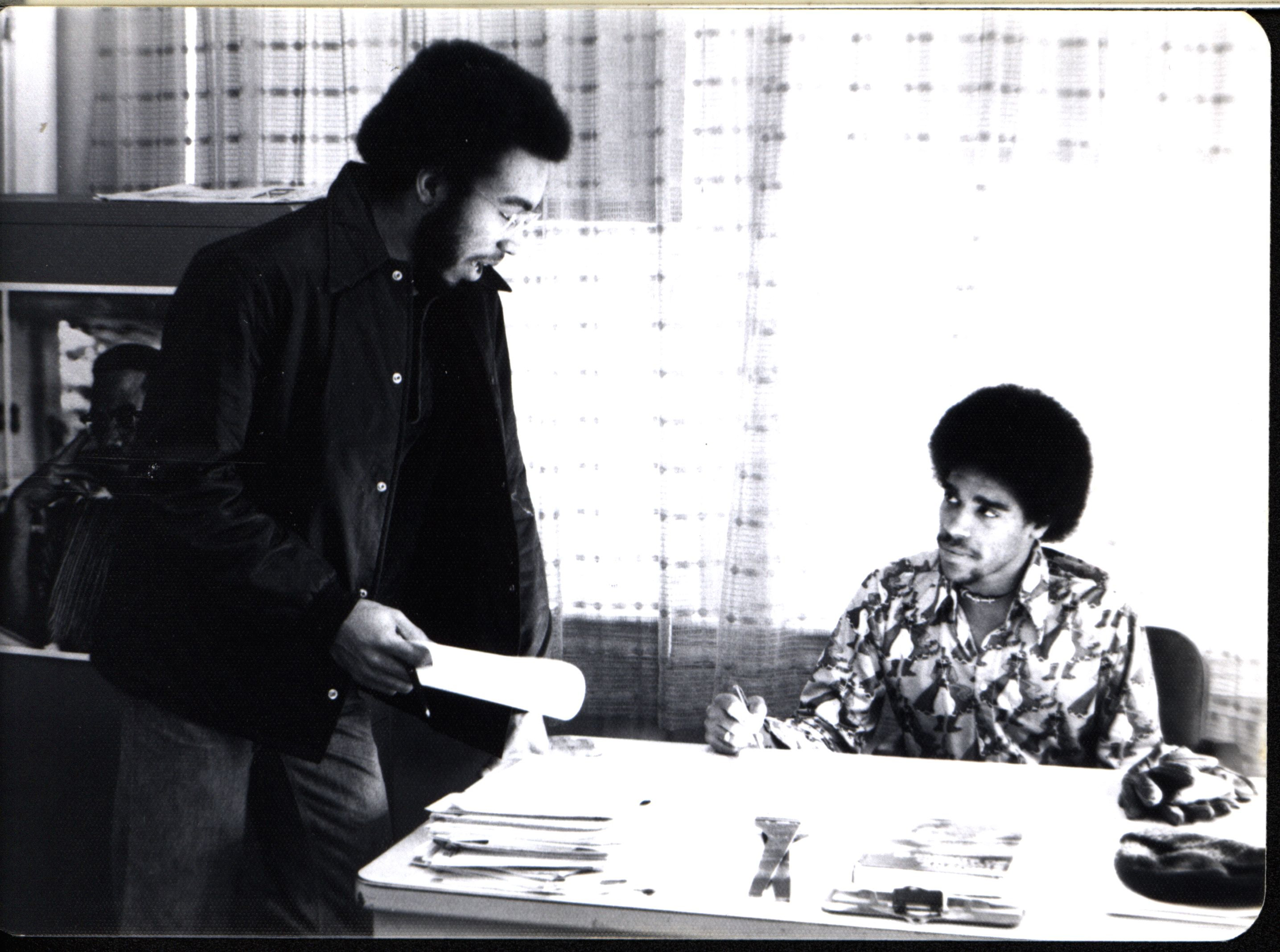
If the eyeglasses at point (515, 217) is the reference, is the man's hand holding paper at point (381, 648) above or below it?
below

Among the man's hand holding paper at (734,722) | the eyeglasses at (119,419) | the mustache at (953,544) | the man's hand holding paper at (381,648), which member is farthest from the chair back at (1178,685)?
the eyeglasses at (119,419)

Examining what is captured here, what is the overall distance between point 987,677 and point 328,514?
2.66ft

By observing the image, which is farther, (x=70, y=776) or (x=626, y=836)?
(x=70, y=776)

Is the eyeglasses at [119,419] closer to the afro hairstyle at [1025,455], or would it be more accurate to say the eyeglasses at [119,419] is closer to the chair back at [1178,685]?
the afro hairstyle at [1025,455]

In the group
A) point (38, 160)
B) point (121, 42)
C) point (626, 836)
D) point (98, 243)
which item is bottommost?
point (626, 836)

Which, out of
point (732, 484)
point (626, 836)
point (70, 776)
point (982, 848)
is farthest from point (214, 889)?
point (982, 848)

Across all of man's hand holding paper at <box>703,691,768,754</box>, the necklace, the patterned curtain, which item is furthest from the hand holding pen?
the patterned curtain

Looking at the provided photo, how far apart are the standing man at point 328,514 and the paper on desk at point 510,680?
2 centimetres

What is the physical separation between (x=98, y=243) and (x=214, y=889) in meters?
0.80

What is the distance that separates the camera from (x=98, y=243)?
55.9 inches

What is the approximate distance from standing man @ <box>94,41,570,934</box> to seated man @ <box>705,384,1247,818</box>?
37 centimetres

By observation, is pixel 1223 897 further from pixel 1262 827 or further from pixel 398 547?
pixel 398 547

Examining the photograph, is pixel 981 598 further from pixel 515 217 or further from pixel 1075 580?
pixel 515 217

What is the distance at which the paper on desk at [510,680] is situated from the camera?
4.54ft
